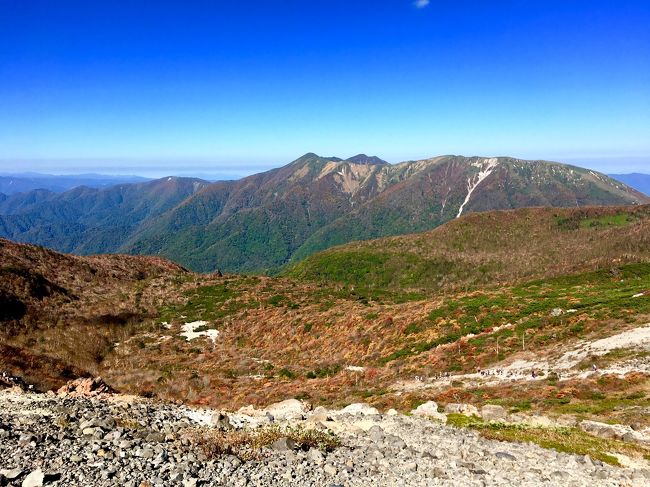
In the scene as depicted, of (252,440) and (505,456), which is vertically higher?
(252,440)

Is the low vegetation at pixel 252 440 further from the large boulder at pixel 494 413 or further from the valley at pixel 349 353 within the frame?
the large boulder at pixel 494 413

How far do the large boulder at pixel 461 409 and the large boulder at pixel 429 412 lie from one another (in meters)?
0.73

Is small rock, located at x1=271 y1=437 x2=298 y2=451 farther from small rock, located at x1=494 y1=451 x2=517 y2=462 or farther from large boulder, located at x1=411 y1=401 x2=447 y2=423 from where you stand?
large boulder, located at x1=411 y1=401 x2=447 y2=423

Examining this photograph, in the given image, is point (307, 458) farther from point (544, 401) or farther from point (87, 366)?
point (87, 366)

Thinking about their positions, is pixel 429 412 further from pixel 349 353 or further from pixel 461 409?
pixel 349 353

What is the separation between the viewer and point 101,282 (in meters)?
70.4

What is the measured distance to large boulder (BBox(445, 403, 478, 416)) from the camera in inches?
858

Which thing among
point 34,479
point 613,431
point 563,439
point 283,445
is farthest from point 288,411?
point 613,431

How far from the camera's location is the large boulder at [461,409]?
858 inches

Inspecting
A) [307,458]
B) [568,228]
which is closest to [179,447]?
[307,458]

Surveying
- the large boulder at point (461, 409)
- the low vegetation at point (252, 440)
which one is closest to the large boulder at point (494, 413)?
the large boulder at point (461, 409)

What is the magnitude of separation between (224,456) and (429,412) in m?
13.0

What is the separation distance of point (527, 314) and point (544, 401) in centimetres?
1696

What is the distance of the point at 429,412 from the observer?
71.2ft
